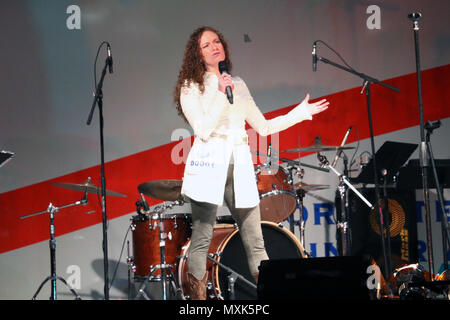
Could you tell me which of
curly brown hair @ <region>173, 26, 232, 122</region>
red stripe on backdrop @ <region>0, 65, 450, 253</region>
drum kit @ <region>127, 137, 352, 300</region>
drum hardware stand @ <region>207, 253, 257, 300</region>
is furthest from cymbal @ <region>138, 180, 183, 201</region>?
red stripe on backdrop @ <region>0, 65, 450, 253</region>

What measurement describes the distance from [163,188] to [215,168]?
4.04 ft

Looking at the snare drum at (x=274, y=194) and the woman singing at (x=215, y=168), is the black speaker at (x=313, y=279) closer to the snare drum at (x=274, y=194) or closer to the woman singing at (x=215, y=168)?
the woman singing at (x=215, y=168)

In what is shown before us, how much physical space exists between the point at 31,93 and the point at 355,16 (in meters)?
3.22

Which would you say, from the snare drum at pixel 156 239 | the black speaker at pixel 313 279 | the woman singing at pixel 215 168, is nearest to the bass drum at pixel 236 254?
the snare drum at pixel 156 239

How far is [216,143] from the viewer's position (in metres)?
3.34

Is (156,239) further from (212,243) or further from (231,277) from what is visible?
(231,277)

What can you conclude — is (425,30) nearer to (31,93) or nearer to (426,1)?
(426,1)

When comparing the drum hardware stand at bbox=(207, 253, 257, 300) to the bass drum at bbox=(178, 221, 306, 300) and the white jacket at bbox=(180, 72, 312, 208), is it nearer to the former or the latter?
the bass drum at bbox=(178, 221, 306, 300)

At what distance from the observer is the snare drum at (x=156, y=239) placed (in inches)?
184

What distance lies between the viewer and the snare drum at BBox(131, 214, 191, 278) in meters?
4.68

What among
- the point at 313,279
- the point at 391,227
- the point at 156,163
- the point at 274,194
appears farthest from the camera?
the point at 156,163

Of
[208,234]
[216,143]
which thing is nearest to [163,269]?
[208,234]

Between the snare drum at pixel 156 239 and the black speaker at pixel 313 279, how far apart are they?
231cm

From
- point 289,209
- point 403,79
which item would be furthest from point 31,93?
point 403,79
